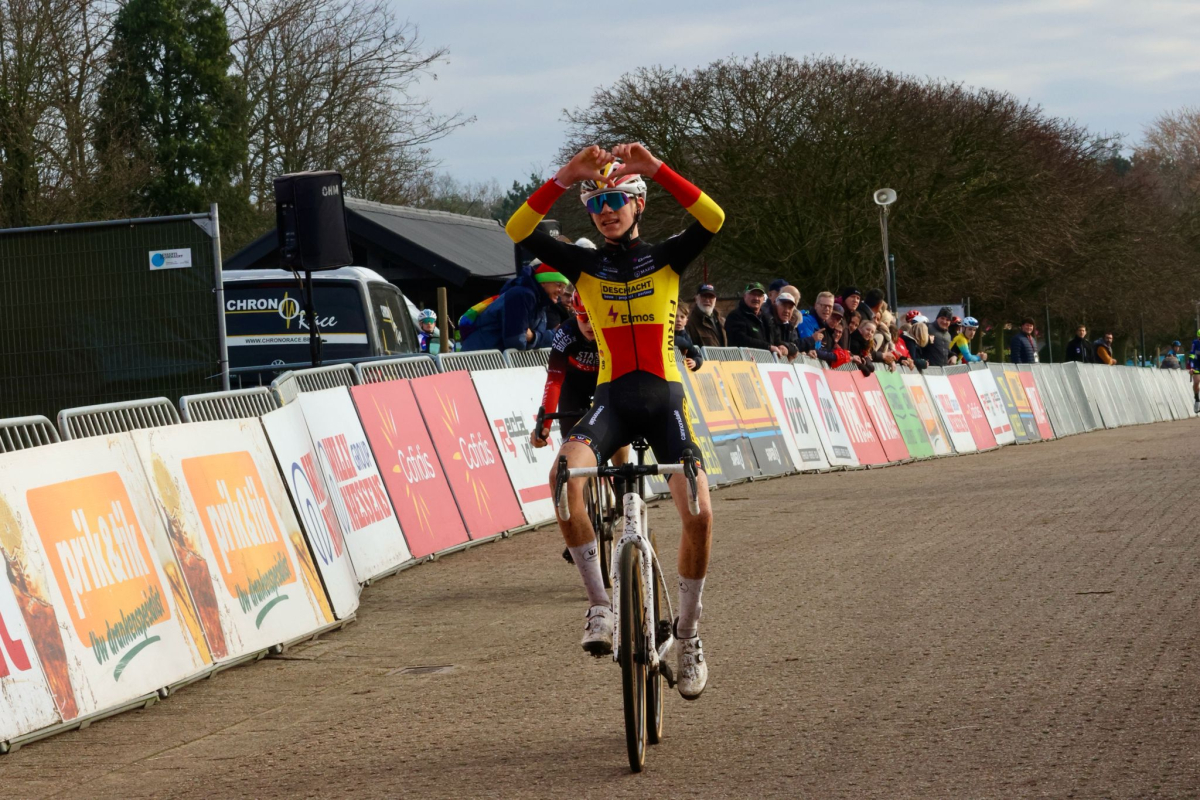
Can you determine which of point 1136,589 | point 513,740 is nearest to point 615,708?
point 513,740

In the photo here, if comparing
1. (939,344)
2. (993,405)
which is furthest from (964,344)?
(939,344)

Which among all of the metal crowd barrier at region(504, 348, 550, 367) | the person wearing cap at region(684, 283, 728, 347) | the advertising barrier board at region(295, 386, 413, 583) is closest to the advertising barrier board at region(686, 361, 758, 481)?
the person wearing cap at region(684, 283, 728, 347)

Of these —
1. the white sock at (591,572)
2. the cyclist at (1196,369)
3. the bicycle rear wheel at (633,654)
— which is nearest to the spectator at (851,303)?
the white sock at (591,572)

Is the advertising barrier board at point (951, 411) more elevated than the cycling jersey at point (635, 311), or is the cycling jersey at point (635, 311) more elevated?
the cycling jersey at point (635, 311)

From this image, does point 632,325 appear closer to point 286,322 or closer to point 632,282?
point 632,282

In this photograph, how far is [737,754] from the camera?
225 inches

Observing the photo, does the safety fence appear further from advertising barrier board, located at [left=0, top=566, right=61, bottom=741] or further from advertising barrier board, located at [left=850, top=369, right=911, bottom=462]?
advertising barrier board, located at [left=850, top=369, right=911, bottom=462]

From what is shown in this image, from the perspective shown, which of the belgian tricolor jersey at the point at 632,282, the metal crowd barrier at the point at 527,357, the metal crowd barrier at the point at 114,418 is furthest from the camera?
the metal crowd barrier at the point at 527,357

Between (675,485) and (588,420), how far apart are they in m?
0.42

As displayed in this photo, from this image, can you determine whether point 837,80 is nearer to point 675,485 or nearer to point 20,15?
point 20,15

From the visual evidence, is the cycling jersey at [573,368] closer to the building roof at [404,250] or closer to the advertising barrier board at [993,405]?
the advertising barrier board at [993,405]

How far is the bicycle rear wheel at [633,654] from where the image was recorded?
5.49 m

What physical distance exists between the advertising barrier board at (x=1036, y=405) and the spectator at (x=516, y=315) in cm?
1748

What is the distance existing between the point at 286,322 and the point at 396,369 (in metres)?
4.47
